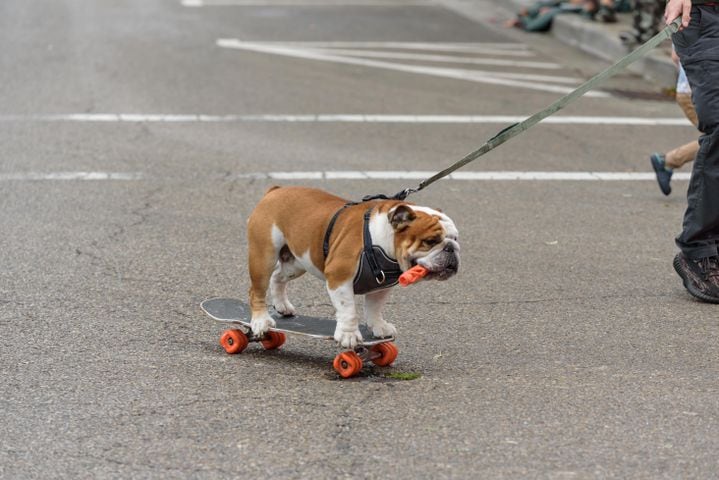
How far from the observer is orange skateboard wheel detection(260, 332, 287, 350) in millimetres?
5446

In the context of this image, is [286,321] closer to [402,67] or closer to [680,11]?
[680,11]

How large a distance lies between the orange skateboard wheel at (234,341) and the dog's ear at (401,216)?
998 mm

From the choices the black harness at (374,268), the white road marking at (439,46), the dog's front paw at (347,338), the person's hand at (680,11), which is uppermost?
the person's hand at (680,11)

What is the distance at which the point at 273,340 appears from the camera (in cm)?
548

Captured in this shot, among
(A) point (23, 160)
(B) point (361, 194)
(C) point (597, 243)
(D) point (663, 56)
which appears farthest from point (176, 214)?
(D) point (663, 56)

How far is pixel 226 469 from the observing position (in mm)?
4184

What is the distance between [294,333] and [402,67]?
9579 millimetres

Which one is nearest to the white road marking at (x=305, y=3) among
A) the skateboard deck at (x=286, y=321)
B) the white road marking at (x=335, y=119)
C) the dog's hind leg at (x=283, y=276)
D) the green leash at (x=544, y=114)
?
the white road marking at (x=335, y=119)

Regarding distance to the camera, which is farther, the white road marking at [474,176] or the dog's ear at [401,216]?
the white road marking at [474,176]

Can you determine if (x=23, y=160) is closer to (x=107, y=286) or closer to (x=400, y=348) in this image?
(x=107, y=286)

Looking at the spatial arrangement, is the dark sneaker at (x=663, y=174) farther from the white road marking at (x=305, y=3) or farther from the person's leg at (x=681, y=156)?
the white road marking at (x=305, y=3)

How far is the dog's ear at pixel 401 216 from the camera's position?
477cm

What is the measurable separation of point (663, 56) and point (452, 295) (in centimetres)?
857

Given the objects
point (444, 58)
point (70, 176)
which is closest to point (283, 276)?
point (70, 176)
